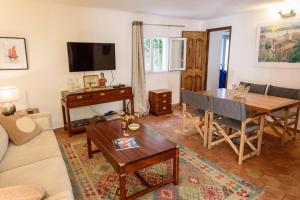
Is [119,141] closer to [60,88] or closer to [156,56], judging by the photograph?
[60,88]

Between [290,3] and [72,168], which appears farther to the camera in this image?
[290,3]

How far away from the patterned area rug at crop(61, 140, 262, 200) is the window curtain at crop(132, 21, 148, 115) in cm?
209

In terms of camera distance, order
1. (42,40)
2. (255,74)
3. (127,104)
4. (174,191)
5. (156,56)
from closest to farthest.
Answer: (174,191), (42,40), (255,74), (127,104), (156,56)

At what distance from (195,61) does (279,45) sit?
207 centimetres

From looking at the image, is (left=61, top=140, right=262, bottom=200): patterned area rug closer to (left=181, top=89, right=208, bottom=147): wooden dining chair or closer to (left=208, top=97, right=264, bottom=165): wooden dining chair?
(left=208, top=97, right=264, bottom=165): wooden dining chair

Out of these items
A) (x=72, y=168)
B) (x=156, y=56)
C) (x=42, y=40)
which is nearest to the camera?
(x=72, y=168)

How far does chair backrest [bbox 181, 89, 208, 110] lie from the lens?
3109 millimetres

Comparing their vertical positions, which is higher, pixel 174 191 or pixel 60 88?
pixel 60 88

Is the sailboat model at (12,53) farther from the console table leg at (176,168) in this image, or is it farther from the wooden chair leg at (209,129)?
the wooden chair leg at (209,129)

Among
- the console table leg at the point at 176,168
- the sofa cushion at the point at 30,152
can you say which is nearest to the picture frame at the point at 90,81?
the sofa cushion at the point at 30,152

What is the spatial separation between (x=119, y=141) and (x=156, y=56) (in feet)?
11.1

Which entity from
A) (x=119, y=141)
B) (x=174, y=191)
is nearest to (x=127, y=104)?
(x=119, y=141)

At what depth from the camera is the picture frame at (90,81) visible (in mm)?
3990

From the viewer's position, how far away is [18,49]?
341 cm
